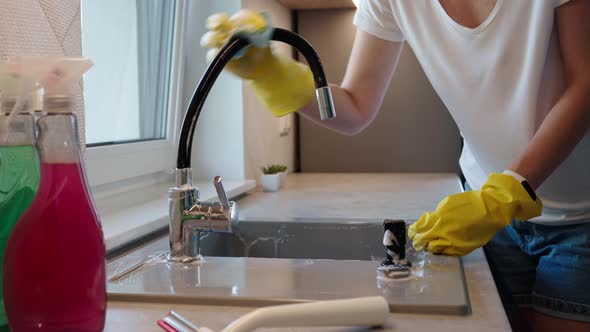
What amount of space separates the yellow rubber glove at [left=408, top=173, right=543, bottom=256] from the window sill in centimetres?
53

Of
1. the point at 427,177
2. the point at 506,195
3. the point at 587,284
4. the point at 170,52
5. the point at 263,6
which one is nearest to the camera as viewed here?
the point at 506,195

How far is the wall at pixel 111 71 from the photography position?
1.47 metres

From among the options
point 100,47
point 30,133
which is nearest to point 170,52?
point 100,47

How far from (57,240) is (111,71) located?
111cm

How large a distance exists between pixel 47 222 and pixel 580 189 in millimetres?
1053

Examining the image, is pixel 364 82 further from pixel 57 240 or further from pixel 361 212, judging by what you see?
pixel 57 240

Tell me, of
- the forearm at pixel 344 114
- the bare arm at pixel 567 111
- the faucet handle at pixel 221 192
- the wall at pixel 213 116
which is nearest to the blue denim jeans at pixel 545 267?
the bare arm at pixel 567 111

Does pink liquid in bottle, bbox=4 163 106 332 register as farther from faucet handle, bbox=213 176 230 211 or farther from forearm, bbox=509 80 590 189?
forearm, bbox=509 80 590 189

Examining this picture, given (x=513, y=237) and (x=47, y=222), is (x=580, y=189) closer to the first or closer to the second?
(x=513, y=237)

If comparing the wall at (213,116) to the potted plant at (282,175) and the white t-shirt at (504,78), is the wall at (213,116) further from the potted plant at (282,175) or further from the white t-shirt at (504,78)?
the white t-shirt at (504,78)

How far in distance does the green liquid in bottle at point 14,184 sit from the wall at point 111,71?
840 mm

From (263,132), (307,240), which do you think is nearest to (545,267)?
(307,240)

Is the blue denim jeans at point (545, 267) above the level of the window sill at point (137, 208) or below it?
below

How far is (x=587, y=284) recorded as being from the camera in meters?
1.13
